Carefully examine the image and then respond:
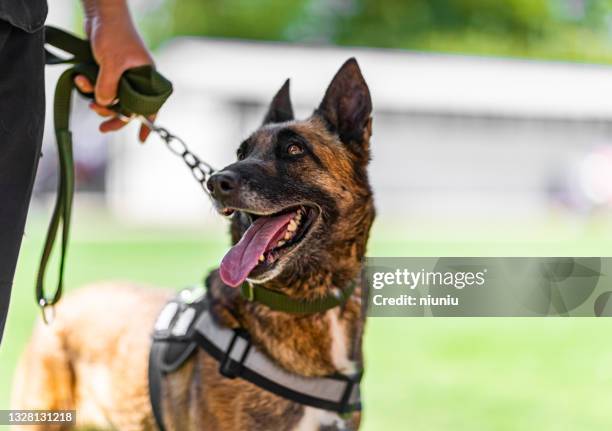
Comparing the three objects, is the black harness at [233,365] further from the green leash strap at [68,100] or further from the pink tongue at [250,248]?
the green leash strap at [68,100]

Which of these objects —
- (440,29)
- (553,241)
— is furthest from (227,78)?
(440,29)

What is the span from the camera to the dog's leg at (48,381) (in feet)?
9.23

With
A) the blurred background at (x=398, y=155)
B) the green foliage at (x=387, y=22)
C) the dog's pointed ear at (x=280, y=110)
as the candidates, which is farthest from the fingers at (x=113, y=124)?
the green foliage at (x=387, y=22)

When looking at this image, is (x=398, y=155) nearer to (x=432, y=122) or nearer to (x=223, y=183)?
(x=432, y=122)

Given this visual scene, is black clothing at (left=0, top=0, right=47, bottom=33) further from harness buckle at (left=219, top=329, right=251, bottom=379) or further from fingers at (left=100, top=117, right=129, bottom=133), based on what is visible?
harness buckle at (left=219, top=329, right=251, bottom=379)

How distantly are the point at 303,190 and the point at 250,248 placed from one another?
25 centimetres

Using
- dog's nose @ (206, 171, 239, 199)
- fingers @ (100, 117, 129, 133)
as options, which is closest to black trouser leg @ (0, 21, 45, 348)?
dog's nose @ (206, 171, 239, 199)

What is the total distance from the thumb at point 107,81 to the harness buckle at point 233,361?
77 centimetres

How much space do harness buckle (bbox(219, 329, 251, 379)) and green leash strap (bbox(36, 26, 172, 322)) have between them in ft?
1.63

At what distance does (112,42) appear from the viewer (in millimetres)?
2182

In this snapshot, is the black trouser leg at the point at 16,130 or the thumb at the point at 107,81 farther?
the thumb at the point at 107,81

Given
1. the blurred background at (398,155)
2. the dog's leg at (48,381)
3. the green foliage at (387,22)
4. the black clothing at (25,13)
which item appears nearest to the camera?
the black clothing at (25,13)

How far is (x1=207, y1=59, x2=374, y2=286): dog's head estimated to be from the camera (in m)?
2.18

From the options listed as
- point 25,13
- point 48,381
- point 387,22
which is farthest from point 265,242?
point 387,22
